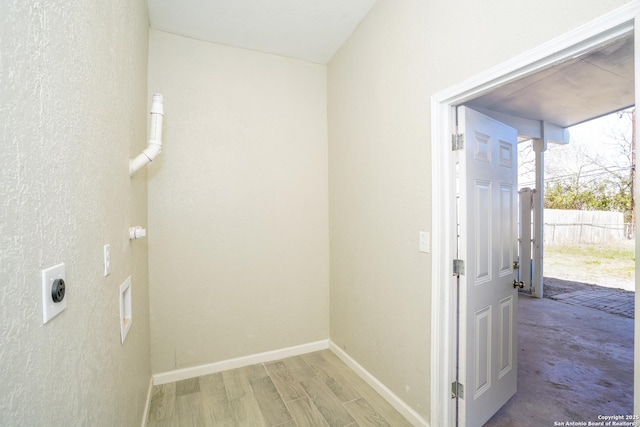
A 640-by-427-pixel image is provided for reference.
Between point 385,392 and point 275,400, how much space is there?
32.6 inches

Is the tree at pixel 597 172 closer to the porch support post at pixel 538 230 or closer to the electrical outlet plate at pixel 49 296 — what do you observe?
the porch support post at pixel 538 230

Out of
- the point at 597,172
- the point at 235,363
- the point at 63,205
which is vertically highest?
the point at 597,172

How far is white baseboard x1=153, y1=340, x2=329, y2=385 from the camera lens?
234cm

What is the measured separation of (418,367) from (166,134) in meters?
2.60

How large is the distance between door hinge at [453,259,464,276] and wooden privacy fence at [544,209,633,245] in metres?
6.24

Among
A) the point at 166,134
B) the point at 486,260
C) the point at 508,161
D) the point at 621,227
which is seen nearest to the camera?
the point at 486,260

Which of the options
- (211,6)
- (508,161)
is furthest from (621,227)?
(211,6)

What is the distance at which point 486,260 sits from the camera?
1.80 m

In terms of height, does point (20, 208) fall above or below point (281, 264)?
above

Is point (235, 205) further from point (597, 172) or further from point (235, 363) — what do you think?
point (597, 172)

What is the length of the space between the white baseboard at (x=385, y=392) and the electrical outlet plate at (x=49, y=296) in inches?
79.2

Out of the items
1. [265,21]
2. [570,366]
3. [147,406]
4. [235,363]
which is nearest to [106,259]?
[147,406]

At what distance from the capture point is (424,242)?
5.74 feet

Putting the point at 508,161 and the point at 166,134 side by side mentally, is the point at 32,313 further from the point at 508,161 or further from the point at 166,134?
the point at 508,161
